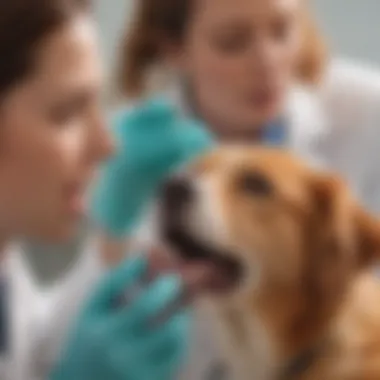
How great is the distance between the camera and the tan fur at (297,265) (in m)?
0.46

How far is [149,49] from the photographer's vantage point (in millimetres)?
553

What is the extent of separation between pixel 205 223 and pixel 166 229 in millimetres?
32

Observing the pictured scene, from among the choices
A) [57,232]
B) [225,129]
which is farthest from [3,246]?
[225,129]

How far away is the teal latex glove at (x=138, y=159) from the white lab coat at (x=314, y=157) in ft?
0.09

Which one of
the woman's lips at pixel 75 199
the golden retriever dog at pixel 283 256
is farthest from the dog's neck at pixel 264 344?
the woman's lips at pixel 75 199

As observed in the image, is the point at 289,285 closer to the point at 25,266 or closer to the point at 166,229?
the point at 166,229

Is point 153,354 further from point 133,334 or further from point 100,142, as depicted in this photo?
point 100,142

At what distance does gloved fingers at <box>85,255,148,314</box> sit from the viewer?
1.70 feet

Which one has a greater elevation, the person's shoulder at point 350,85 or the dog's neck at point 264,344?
the person's shoulder at point 350,85

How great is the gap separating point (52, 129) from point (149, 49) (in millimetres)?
76

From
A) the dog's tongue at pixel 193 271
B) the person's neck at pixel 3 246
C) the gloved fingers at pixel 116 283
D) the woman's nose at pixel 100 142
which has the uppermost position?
the woman's nose at pixel 100 142

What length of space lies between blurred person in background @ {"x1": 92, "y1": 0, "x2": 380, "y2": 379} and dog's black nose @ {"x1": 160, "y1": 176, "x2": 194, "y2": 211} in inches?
1.2

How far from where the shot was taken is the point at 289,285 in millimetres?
463

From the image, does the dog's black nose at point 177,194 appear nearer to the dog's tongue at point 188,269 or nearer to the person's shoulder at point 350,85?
the dog's tongue at point 188,269
